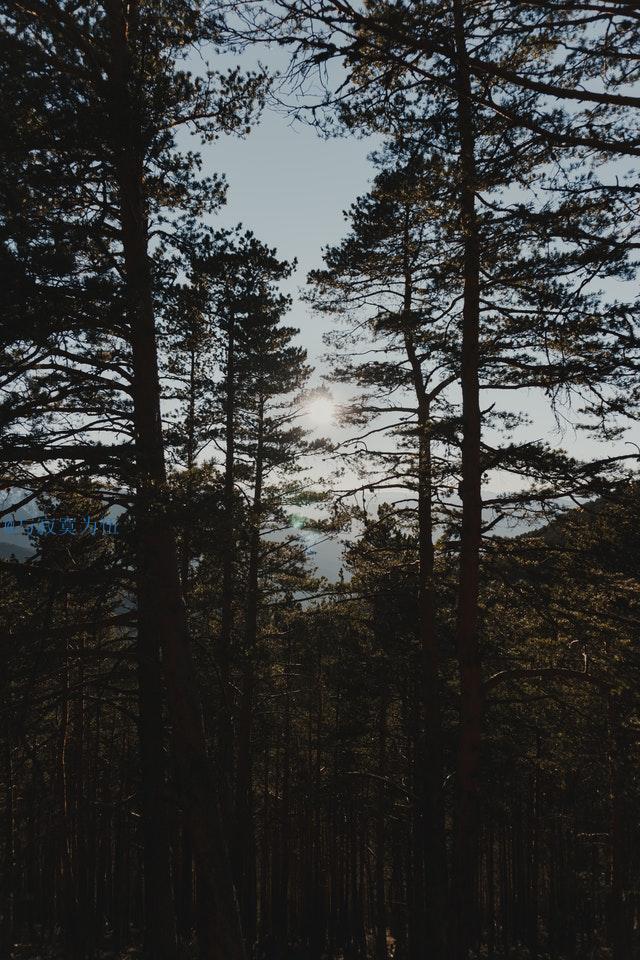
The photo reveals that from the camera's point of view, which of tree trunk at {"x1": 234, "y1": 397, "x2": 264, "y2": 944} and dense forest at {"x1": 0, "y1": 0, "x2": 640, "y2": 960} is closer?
dense forest at {"x1": 0, "y1": 0, "x2": 640, "y2": 960}

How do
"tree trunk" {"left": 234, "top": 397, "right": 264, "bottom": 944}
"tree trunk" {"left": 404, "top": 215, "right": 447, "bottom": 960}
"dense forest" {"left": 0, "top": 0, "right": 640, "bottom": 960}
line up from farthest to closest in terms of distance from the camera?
"tree trunk" {"left": 234, "top": 397, "right": 264, "bottom": 944}
"tree trunk" {"left": 404, "top": 215, "right": 447, "bottom": 960}
"dense forest" {"left": 0, "top": 0, "right": 640, "bottom": 960}

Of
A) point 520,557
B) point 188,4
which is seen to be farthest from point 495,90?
point 520,557

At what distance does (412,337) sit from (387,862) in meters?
27.1

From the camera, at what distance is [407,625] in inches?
513

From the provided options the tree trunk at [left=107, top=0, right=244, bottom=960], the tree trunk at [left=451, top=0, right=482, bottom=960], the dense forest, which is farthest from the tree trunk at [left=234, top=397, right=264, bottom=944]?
the tree trunk at [left=107, top=0, right=244, bottom=960]

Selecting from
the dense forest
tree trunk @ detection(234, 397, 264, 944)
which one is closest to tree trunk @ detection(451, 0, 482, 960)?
the dense forest

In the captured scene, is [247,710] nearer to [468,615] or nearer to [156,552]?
[468,615]

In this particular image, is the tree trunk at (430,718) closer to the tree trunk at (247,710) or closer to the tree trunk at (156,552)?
the tree trunk at (156,552)

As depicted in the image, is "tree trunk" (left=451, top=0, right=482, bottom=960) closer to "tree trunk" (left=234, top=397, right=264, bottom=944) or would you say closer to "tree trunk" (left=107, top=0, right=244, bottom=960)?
"tree trunk" (left=107, top=0, right=244, bottom=960)

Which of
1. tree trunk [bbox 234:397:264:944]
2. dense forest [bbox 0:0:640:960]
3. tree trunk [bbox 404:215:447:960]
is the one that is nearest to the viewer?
dense forest [bbox 0:0:640:960]

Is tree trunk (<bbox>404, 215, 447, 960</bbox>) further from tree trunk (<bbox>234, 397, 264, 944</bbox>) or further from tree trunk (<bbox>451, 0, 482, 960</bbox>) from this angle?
tree trunk (<bbox>234, 397, 264, 944</bbox>)

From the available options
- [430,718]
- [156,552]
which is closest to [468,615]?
[430,718]

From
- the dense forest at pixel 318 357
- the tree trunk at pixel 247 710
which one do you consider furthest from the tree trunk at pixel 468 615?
the tree trunk at pixel 247 710

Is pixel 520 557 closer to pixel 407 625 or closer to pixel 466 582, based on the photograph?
pixel 466 582
